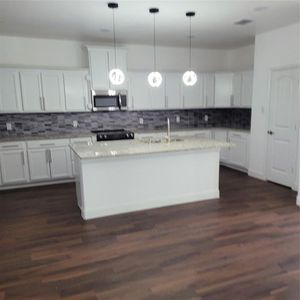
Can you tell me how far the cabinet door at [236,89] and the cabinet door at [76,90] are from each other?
3401mm

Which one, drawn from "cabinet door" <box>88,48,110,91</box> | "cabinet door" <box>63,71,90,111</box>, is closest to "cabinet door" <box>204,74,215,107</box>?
"cabinet door" <box>88,48,110,91</box>

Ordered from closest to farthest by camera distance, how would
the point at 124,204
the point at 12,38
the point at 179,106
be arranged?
the point at 124,204 → the point at 12,38 → the point at 179,106

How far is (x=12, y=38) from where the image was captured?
18.6 ft

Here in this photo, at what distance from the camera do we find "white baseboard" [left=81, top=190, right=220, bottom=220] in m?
4.06

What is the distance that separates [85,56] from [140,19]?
2.09m

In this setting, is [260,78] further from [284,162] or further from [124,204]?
[124,204]

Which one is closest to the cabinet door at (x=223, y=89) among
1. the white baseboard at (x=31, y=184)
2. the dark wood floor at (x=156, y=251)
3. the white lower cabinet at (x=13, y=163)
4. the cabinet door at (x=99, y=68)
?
the cabinet door at (x=99, y=68)

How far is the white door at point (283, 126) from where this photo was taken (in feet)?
16.5

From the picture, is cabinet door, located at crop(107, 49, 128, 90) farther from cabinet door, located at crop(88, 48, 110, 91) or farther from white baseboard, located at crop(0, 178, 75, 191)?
white baseboard, located at crop(0, 178, 75, 191)

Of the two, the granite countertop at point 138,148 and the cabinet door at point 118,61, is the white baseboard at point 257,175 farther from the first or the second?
the cabinet door at point 118,61

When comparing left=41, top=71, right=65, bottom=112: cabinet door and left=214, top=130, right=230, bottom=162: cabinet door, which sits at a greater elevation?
left=41, top=71, right=65, bottom=112: cabinet door

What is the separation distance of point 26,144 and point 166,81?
331 centimetres

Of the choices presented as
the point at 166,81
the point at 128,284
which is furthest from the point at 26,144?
the point at 128,284

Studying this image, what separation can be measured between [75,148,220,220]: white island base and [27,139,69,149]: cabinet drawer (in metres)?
1.61
